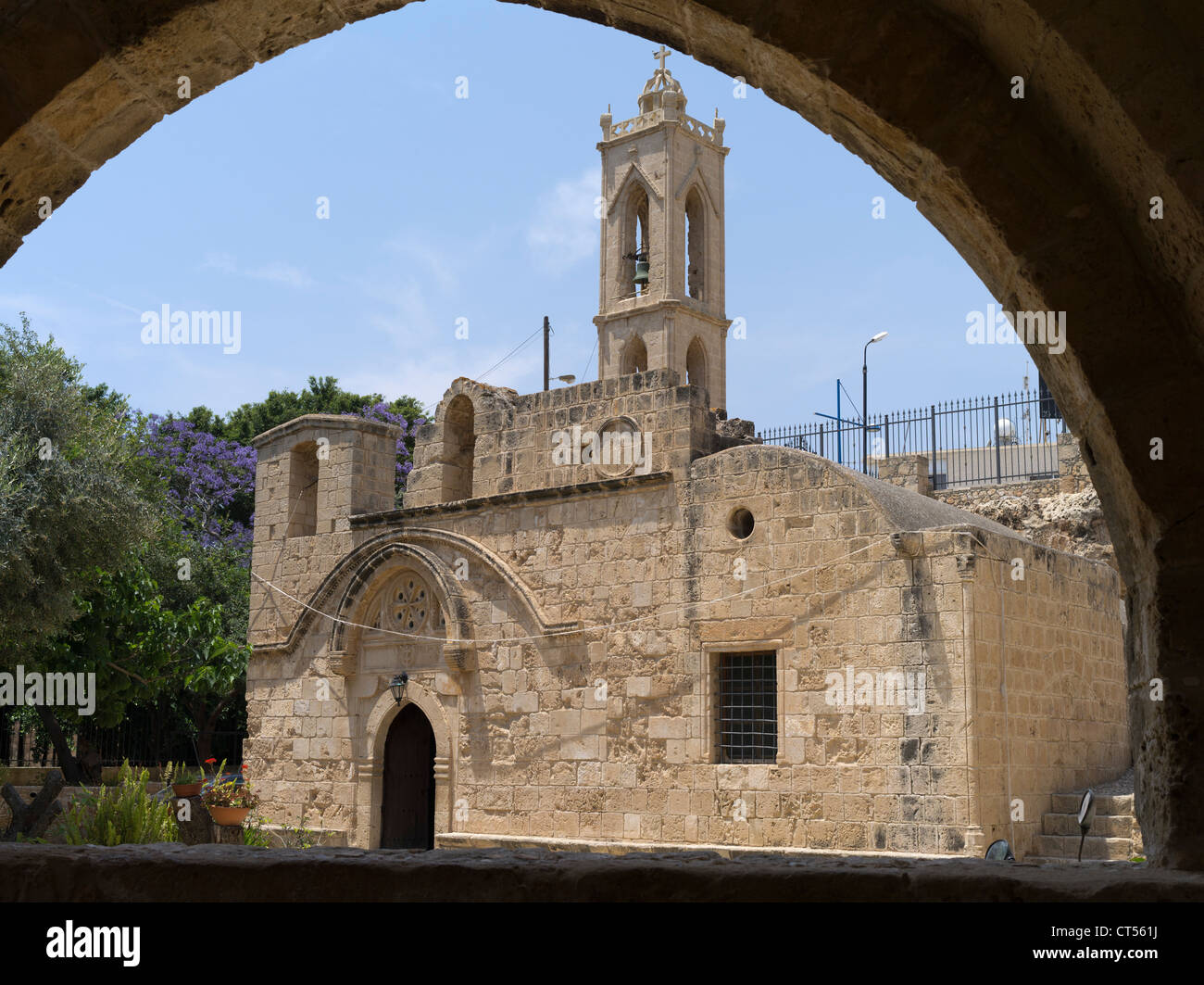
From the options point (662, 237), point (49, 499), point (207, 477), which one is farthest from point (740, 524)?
point (207, 477)

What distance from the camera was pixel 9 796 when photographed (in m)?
12.4

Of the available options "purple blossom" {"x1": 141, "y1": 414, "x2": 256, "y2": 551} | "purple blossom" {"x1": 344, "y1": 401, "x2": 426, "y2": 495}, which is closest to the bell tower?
"purple blossom" {"x1": 344, "y1": 401, "x2": 426, "y2": 495}

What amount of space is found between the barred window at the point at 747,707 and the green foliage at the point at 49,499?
25.5 feet

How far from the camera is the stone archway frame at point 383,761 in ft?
41.8

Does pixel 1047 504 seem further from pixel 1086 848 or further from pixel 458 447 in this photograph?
pixel 458 447

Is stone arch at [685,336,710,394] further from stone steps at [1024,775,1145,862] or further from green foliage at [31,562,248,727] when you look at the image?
stone steps at [1024,775,1145,862]

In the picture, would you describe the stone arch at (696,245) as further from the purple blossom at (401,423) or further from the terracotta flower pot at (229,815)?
the terracotta flower pot at (229,815)

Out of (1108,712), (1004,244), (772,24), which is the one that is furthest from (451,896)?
(1108,712)

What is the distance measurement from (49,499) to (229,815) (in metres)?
4.21

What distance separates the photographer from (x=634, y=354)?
27.9 metres

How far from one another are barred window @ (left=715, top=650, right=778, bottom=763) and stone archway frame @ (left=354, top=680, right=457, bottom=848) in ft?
10.9

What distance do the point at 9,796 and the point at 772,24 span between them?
1251 centimetres

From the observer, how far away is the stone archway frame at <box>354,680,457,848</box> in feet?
41.8
